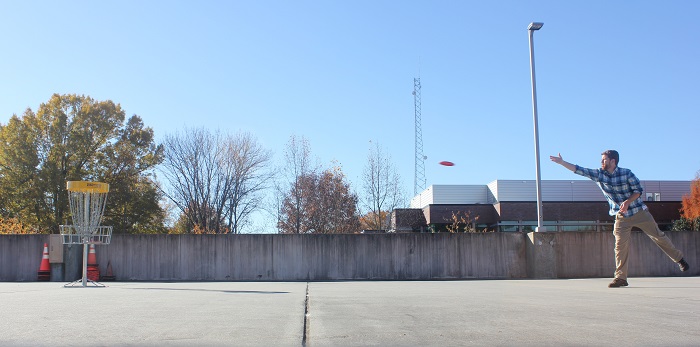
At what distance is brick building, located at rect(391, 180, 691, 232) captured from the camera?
4403 centimetres

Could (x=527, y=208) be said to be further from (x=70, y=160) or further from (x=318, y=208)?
(x=70, y=160)

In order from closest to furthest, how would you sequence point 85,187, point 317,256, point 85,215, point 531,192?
point 85,187
point 85,215
point 317,256
point 531,192

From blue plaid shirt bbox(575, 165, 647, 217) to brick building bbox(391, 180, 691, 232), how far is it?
32.3 metres

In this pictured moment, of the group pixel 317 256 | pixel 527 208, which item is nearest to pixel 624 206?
pixel 317 256

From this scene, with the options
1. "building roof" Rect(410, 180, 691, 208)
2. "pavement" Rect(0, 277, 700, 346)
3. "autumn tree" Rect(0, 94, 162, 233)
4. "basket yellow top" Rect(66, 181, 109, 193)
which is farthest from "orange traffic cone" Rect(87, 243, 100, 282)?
"building roof" Rect(410, 180, 691, 208)

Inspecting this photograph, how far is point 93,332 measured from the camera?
5.12 metres

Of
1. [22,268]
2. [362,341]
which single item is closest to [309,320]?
[362,341]

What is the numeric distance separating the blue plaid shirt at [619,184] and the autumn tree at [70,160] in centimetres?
3679

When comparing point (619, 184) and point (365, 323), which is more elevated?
point (619, 184)

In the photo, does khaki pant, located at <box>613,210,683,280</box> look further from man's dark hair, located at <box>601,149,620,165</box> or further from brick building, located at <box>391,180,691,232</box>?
brick building, located at <box>391,180,691,232</box>

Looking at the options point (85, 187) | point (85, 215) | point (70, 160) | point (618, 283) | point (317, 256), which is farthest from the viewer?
point (70, 160)

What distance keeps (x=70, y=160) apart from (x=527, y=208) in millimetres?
32001

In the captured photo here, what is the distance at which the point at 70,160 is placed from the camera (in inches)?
1620

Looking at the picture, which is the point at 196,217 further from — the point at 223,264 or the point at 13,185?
the point at 223,264
